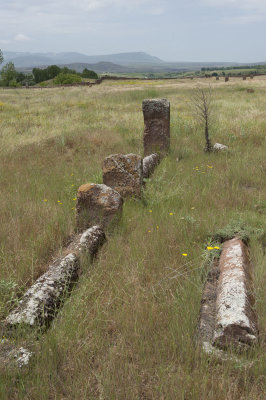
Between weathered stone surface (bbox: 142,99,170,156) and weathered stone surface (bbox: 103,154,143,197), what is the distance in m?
3.19

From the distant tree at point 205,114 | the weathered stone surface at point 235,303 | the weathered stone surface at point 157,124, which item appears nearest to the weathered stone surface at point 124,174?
the weathered stone surface at point 235,303

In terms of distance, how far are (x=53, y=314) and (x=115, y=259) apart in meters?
1.01

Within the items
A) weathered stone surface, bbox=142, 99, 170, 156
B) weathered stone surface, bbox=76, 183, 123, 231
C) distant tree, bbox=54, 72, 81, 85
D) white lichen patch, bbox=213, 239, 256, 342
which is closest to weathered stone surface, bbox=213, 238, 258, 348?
white lichen patch, bbox=213, 239, 256, 342

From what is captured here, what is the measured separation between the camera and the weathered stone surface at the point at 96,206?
4590 millimetres

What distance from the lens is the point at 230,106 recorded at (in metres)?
16.0

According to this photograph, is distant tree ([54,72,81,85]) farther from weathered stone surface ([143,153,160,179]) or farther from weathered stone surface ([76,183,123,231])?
weathered stone surface ([76,183,123,231])

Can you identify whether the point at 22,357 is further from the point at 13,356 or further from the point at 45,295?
the point at 45,295

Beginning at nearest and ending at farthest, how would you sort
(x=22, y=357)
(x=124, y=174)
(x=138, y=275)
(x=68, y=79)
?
1. (x=22, y=357)
2. (x=138, y=275)
3. (x=124, y=174)
4. (x=68, y=79)

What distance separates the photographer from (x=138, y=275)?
131 inches

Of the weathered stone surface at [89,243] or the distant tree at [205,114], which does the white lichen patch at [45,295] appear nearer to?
the weathered stone surface at [89,243]

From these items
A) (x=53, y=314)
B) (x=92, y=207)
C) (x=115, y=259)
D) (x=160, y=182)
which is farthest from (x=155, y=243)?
(x=160, y=182)

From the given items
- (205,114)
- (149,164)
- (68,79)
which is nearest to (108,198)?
(149,164)

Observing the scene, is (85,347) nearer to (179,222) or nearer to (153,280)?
(153,280)

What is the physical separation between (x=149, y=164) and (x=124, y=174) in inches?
63.3
